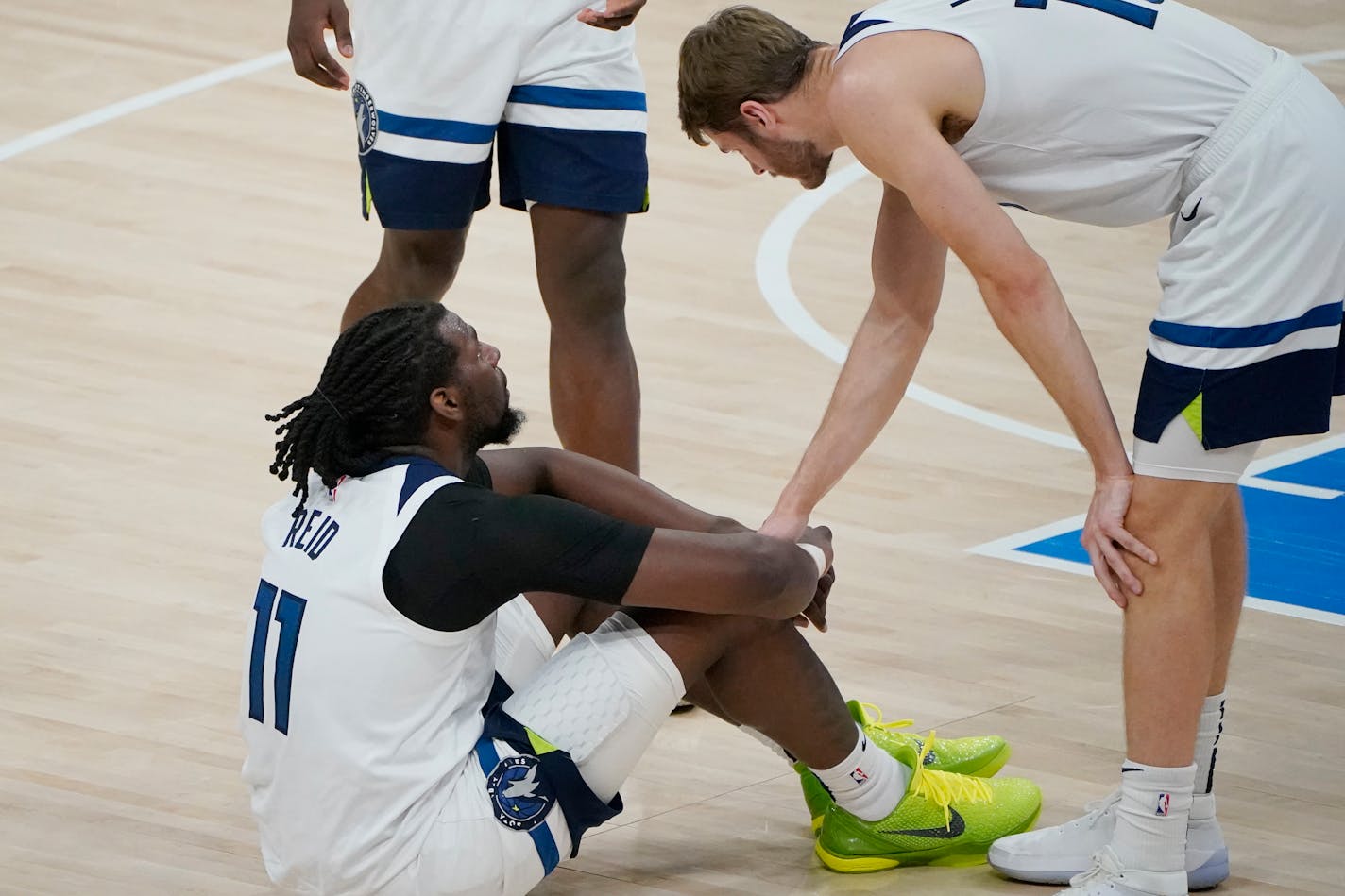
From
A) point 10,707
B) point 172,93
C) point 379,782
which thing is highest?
point 379,782

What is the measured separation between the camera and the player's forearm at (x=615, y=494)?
3.45m

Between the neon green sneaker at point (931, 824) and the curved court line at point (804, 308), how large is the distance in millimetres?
1501

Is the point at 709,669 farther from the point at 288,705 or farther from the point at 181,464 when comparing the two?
the point at 181,464

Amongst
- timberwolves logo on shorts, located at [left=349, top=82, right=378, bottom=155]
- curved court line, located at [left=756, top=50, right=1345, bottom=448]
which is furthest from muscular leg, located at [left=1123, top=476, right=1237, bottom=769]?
timberwolves logo on shorts, located at [left=349, top=82, right=378, bottom=155]

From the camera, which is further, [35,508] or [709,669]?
[35,508]

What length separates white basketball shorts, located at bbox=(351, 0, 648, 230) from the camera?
414cm

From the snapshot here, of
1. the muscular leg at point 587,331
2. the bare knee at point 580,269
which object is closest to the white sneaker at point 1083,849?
the muscular leg at point 587,331

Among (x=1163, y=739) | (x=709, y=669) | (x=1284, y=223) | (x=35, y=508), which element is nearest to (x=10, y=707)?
(x=35, y=508)

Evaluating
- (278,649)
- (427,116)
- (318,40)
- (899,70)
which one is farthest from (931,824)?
(318,40)

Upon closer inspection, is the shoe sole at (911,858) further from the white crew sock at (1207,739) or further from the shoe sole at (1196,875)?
the white crew sock at (1207,739)

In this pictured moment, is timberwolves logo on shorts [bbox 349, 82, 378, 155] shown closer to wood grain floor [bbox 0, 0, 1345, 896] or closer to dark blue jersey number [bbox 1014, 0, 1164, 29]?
wood grain floor [bbox 0, 0, 1345, 896]

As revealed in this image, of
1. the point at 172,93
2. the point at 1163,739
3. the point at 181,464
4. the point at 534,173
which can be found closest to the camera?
the point at 1163,739

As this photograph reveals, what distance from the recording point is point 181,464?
16.6 ft

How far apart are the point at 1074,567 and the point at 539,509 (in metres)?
2.04
